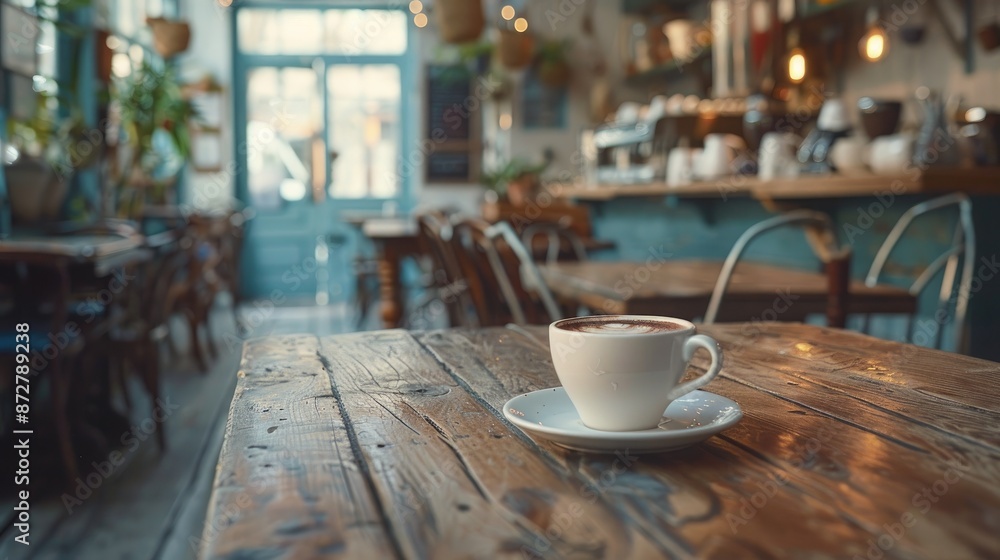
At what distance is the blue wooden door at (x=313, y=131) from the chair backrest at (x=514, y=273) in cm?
624

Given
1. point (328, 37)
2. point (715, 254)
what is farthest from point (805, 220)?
point (328, 37)

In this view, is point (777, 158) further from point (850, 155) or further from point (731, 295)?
point (731, 295)

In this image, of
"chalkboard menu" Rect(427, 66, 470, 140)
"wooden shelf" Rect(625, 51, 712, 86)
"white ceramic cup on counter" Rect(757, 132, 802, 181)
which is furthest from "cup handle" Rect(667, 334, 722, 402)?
"chalkboard menu" Rect(427, 66, 470, 140)

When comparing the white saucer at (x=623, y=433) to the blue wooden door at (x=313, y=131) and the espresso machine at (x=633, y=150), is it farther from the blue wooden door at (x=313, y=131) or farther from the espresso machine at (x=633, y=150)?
the blue wooden door at (x=313, y=131)

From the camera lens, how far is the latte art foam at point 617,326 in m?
0.75

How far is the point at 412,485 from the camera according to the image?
625mm

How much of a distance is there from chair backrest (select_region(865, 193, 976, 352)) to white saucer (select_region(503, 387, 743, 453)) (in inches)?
78.3

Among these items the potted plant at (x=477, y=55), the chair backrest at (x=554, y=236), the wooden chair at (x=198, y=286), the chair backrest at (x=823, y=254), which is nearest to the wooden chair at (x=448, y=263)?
the chair backrest at (x=554, y=236)

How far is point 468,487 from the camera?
0.62 m

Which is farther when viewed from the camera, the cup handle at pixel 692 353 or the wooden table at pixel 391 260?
the wooden table at pixel 391 260

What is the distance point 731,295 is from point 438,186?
22.3 feet

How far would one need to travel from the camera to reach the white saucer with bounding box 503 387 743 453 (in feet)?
Answer: 2.22

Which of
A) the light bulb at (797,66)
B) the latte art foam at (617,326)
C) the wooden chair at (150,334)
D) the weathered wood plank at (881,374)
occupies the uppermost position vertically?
the light bulb at (797,66)

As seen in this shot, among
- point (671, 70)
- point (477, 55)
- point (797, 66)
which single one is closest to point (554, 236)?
point (797, 66)
